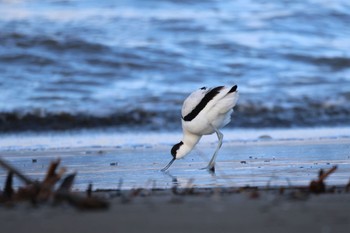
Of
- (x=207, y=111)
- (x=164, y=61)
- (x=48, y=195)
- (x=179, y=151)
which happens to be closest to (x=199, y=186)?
(x=48, y=195)

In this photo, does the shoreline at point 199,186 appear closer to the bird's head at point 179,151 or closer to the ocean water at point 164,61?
the bird's head at point 179,151

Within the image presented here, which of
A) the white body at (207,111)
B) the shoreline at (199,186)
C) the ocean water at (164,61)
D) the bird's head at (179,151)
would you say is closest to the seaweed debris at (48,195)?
the shoreline at (199,186)

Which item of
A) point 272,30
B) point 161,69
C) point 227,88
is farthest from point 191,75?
point 227,88

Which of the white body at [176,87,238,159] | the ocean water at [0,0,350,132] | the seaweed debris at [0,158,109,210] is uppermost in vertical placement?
the seaweed debris at [0,158,109,210]

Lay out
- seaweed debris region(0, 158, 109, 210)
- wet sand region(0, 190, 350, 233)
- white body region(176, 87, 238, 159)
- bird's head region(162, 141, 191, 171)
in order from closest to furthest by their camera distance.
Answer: wet sand region(0, 190, 350, 233) < seaweed debris region(0, 158, 109, 210) < bird's head region(162, 141, 191, 171) < white body region(176, 87, 238, 159)

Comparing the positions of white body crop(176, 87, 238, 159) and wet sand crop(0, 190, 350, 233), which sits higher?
wet sand crop(0, 190, 350, 233)

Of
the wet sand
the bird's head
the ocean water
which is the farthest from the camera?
the ocean water

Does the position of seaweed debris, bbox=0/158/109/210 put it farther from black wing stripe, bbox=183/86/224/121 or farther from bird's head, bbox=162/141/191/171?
black wing stripe, bbox=183/86/224/121

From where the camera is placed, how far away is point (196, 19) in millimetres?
19609

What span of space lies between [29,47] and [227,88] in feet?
28.7

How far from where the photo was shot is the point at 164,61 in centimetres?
1616

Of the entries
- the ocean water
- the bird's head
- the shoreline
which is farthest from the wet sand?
the ocean water

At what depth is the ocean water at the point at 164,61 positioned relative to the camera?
12523 mm

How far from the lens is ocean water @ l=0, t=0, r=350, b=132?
12523mm
